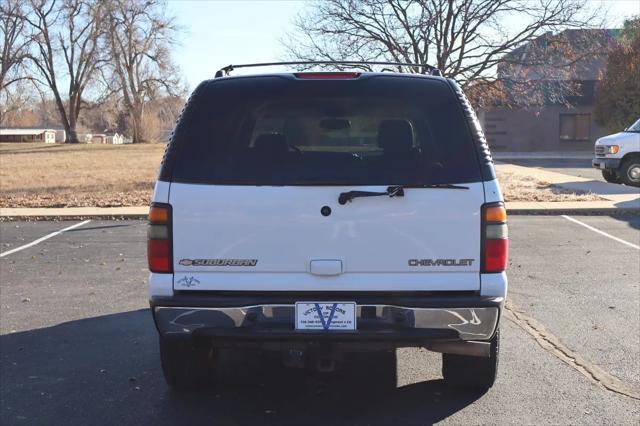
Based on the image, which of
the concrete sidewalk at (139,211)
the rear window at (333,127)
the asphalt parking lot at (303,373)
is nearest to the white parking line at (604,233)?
the concrete sidewalk at (139,211)

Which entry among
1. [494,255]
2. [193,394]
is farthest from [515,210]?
[494,255]

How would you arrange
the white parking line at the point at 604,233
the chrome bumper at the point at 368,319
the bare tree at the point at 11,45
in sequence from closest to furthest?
1. the chrome bumper at the point at 368,319
2. the white parking line at the point at 604,233
3. the bare tree at the point at 11,45

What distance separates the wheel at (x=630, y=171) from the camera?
1952 centimetres

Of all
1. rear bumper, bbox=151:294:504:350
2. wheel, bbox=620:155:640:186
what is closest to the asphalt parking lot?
rear bumper, bbox=151:294:504:350

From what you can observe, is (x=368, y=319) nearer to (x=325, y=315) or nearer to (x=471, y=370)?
(x=325, y=315)

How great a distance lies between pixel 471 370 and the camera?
4.74 meters

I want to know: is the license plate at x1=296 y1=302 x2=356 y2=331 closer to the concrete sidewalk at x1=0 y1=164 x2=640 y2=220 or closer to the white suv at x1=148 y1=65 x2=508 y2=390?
the white suv at x1=148 y1=65 x2=508 y2=390

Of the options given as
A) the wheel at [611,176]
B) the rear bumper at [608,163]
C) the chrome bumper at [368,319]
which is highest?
the rear bumper at [608,163]

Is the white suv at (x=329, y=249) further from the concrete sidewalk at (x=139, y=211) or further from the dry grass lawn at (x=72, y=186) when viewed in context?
the dry grass lawn at (x=72, y=186)

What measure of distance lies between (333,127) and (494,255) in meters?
1.36

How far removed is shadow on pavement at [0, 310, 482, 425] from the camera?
4.43m

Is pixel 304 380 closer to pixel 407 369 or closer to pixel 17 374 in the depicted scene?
pixel 407 369

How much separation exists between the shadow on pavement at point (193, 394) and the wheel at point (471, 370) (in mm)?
77

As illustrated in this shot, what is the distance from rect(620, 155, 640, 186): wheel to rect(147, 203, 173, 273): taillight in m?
17.8
